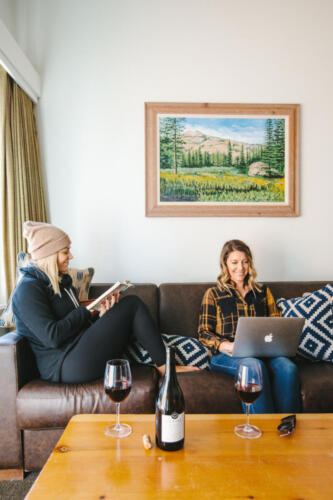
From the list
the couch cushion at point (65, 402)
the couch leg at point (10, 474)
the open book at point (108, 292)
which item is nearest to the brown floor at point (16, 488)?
the couch leg at point (10, 474)

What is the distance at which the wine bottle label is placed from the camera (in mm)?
1003

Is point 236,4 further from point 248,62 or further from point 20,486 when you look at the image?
point 20,486

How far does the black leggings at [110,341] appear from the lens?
1774 mm

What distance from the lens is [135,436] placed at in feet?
3.62

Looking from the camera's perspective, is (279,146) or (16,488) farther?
(279,146)

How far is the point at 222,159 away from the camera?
2.69 meters

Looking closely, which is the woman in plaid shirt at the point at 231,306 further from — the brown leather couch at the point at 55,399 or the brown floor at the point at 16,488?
the brown floor at the point at 16,488

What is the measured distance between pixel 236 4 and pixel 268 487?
2.96 meters

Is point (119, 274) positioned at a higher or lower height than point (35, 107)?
lower

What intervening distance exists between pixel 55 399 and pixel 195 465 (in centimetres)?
92

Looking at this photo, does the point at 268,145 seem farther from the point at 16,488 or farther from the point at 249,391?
the point at 16,488

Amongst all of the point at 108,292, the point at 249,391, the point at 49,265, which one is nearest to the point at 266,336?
the point at 249,391

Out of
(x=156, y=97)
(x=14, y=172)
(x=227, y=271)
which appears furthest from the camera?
(x=156, y=97)

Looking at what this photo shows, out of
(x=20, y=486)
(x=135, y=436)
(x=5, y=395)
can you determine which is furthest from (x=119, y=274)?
(x=135, y=436)
